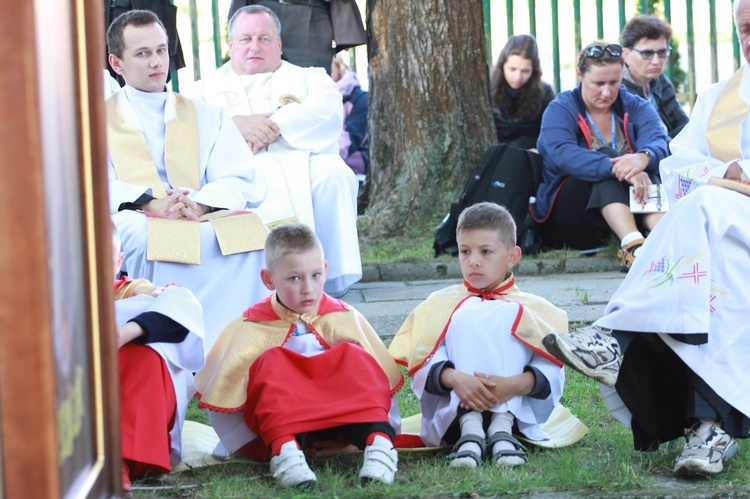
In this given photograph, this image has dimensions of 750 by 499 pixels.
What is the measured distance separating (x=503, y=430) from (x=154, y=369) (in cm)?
110

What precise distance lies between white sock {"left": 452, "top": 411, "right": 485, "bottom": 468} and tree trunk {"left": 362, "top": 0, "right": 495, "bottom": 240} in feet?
14.9

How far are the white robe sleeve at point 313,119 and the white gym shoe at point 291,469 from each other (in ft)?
9.60

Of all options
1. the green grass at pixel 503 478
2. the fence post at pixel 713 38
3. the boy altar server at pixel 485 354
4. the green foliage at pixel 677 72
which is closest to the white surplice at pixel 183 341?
the green grass at pixel 503 478

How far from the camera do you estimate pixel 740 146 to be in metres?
3.99

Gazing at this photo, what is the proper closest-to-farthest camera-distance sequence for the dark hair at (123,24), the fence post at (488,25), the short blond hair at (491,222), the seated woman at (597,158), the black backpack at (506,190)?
the short blond hair at (491,222) < the dark hair at (123,24) < the seated woman at (597,158) < the black backpack at (506,190) < the fence post at (488,25)

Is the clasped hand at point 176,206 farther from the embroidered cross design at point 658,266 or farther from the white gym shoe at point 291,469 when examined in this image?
the embroidered cross design at point 658,266

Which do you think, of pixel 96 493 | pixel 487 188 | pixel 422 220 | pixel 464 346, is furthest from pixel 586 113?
pixel 96 493

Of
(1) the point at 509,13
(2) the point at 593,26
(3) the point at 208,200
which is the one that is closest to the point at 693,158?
(3) the point at 208,200

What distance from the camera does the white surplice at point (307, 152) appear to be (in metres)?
5.75

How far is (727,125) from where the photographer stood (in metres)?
4.05

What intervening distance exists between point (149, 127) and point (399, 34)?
129 inches

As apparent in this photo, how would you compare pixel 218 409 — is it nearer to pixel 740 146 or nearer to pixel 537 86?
pixel 740 146

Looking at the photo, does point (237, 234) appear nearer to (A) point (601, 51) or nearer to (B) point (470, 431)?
(B) point (470, 431)

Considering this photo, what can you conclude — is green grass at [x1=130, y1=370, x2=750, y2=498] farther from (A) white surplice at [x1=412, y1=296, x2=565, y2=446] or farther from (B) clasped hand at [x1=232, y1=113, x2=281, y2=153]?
(B) clasped hand at [x1=232, y1=113, x2=281, y2=153]
